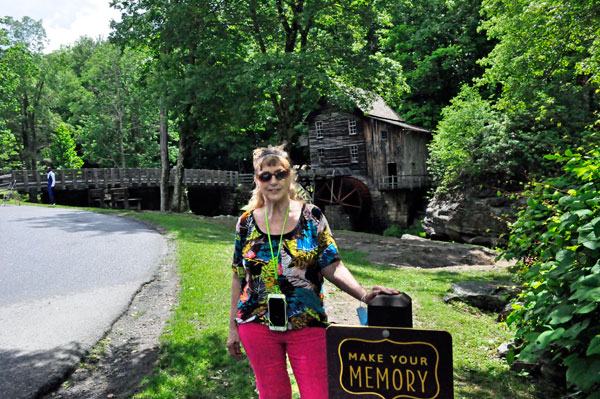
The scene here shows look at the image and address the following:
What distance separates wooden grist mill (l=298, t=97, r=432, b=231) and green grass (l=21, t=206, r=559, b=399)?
22445mm

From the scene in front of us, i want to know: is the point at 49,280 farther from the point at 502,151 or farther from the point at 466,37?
the point at 466,37

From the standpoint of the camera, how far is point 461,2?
36.3 meters

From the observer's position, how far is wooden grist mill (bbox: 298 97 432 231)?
115 ft

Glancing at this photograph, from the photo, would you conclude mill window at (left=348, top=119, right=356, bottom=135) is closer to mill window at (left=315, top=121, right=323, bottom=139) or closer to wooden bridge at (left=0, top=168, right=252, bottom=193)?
mill window at (left=315, top=121, right=323, bottom=139)

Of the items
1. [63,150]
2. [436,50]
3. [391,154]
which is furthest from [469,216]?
[63,150]

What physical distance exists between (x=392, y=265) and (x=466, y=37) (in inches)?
1016

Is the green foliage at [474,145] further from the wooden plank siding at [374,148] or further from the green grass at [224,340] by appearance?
the green grass at [224,340]

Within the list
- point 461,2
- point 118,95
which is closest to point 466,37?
point 461,2

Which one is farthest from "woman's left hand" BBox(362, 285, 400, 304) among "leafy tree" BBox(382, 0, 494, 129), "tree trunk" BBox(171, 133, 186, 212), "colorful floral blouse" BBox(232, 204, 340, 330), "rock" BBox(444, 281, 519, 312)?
"leafy tree" BBox(382, 0, 494, 129)

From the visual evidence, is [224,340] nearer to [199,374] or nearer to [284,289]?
[199,374]

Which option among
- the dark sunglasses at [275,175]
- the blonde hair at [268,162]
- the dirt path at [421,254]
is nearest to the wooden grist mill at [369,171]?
the dirt path at [421,254]

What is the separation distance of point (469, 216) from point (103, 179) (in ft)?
89.8

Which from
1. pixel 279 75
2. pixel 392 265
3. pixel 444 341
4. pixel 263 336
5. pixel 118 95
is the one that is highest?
pixel 118 95

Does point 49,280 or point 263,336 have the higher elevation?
point 263,336
